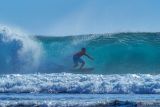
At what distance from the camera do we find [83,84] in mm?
25625

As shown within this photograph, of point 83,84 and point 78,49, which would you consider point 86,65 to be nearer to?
point 78,49

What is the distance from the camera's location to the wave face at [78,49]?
33.2m

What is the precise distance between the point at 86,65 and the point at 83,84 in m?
7.21

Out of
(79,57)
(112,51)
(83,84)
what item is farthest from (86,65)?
(83,84)

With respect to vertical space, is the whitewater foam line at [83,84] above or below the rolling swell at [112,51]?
below

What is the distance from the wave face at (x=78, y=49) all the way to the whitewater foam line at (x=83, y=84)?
4633 mm

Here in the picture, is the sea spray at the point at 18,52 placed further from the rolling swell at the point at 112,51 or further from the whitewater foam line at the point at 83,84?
the whitewater foam line at the point at 83,84

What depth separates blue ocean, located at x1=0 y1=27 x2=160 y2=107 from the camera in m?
25.0

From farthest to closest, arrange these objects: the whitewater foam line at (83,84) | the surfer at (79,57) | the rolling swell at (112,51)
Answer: the rolling swell at (112,51)
the surfer at (79,57)
the whitewater foam line at (83,84)

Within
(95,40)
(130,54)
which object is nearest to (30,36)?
(95,40)

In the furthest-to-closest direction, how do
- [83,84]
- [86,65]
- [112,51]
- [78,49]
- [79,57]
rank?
[78,49], [112,51], [79,57], [86,65], [83,84]

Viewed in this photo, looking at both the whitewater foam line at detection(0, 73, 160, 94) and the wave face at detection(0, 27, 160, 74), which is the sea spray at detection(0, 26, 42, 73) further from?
the whitewater foam line at detection(0, 73, 160, 94)

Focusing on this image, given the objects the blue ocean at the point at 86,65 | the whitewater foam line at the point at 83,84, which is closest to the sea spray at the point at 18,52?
the blue ocean at the point at 86,65

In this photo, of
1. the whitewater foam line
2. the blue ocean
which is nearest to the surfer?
the blue ocean
